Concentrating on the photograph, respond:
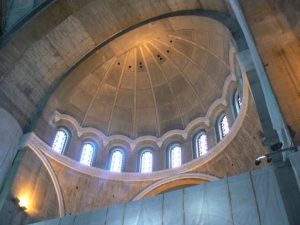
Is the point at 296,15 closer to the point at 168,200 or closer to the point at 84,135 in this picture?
the point at 168,200

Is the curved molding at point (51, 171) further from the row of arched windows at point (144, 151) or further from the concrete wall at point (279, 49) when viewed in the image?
the concrete wall at point (279, 49)

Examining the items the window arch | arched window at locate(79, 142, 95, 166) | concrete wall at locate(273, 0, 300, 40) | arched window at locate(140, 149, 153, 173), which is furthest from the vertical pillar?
arched window at locate(79, 142, 95, 166)

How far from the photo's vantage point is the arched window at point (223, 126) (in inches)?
778

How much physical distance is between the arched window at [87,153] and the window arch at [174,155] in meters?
4.86

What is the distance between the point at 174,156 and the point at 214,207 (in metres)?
10.3

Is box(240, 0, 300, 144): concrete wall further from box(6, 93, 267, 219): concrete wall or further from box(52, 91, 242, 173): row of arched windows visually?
box(52, 91, 242, 173): row of arched windows

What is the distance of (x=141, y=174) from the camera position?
69.7ft

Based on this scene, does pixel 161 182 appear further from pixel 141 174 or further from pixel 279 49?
pixel 279 49

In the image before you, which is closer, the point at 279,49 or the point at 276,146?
the point at 276,146

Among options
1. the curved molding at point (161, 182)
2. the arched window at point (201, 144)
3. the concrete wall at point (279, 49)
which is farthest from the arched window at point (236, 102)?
the concrete wall at point (279, 49)

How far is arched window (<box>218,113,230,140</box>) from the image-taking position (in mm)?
19770

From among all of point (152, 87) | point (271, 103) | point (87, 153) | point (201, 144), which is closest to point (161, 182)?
point (201, 144)

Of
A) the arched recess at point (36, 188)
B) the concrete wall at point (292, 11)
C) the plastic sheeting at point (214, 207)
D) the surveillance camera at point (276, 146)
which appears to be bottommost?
the plastic sheeting at point (214, 207)

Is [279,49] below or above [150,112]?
below
